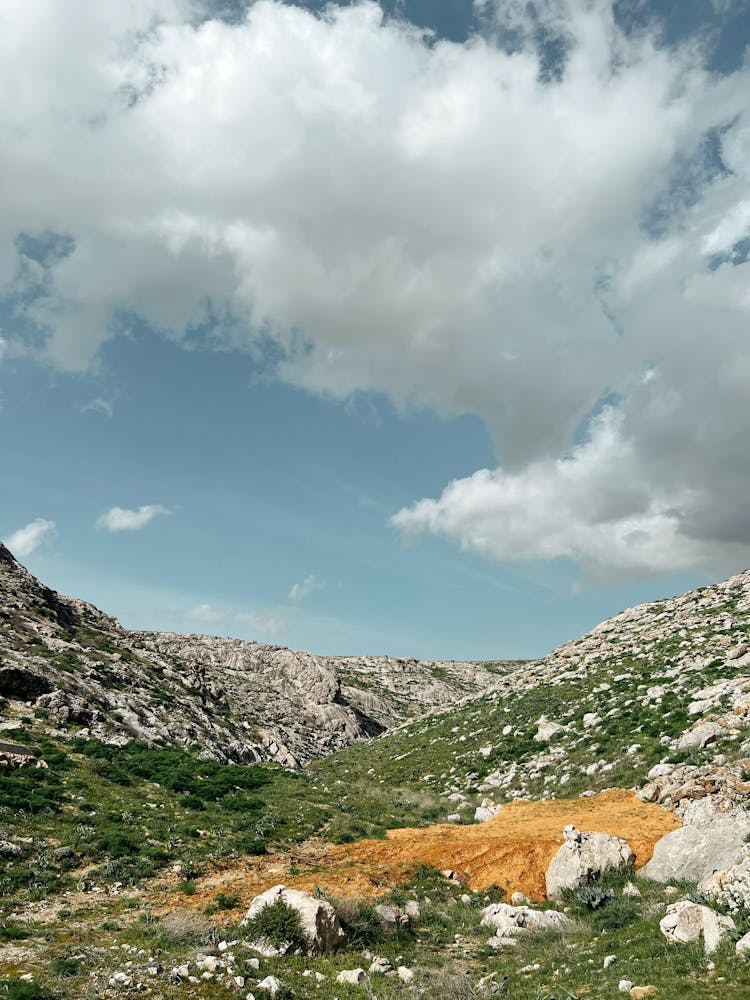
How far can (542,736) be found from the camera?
127 ft

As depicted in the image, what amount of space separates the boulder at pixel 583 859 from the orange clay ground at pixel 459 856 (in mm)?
747

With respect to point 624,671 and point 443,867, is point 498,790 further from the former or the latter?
point 624,671

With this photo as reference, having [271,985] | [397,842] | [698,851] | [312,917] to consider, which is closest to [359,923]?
[312,917]

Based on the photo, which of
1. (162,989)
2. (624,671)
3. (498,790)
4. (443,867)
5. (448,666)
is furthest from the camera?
(448,666)

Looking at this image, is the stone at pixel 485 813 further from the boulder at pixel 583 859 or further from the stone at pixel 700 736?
the boulder at pixel 583 859

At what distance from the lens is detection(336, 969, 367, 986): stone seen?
13.1 m

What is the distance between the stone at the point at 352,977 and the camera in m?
13.1

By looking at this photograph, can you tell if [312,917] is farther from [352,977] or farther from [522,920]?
[522,920]

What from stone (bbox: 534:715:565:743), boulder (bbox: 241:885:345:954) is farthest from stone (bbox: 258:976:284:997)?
stone (bbox: 534:715:565:743)

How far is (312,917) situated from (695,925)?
9.12 metres

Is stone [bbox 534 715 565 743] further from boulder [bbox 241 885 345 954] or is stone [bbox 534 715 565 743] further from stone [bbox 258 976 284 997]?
stone [bbox 258 976 284 997]

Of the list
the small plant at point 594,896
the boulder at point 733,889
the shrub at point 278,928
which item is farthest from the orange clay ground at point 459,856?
the boulder at point 733,889

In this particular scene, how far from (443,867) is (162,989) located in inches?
509

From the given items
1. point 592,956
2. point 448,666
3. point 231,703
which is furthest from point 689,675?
point 448,666
